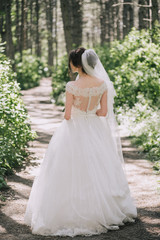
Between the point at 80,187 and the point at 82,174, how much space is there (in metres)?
0.16

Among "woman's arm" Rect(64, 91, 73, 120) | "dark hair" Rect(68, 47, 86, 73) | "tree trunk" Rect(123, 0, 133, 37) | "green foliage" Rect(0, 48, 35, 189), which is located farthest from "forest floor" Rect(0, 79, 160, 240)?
"tree trunk" Rect(123, 0, 133, 37)

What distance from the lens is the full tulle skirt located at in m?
4.23

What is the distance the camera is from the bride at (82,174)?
423 centimetres

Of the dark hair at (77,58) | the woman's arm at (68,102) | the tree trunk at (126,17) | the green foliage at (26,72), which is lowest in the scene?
the green foliage at (26,72)

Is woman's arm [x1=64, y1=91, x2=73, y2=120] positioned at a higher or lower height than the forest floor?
higher

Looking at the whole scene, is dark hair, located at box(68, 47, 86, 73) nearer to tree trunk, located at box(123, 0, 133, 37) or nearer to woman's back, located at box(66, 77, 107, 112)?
woman's back, located at box(66, 77, 107, 112)

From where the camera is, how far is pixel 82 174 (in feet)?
14.4

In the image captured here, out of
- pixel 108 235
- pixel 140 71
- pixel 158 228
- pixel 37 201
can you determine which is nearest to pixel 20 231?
pixel 37 201

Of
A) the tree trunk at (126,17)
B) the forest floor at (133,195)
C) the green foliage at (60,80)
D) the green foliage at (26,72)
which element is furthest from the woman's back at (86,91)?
the green foliage at (26,72)

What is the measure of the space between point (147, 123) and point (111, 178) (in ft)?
14.8

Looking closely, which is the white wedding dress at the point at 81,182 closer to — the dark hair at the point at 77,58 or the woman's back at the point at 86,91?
the woman's back at the point at 86,91

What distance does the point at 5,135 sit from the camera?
707 centimetres

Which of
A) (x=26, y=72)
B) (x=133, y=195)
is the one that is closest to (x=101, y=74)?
(x=133, y=195)

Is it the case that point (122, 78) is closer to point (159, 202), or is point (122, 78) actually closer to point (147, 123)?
point (147, 123)
